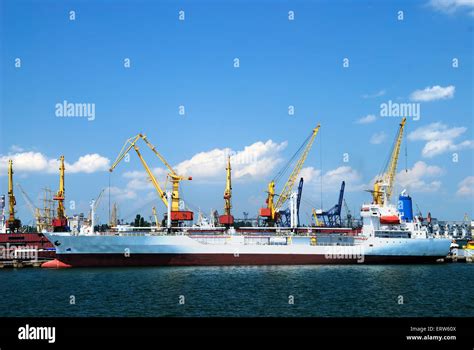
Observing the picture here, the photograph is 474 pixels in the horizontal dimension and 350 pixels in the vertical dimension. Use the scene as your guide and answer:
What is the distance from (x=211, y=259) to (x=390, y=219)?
2543cm

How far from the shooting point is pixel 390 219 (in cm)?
7269

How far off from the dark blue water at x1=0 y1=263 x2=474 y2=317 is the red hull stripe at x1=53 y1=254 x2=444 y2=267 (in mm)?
3057

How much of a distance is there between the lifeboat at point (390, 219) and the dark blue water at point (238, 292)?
493 inches

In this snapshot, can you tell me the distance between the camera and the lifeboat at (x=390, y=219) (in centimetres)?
7262

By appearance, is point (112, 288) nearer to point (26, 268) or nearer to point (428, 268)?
point (26, 268)

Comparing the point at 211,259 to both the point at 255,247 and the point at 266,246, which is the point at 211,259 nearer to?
the point at 255,247

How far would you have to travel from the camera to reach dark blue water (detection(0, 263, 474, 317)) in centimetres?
3300

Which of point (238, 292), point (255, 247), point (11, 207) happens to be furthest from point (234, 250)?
point (11, 207)

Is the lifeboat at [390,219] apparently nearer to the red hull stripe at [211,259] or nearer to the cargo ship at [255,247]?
the cargo ship at [255,247]

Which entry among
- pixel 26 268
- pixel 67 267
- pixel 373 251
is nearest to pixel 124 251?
pixel 67 267

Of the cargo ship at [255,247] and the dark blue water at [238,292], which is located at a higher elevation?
the cargo ship at [255,247]

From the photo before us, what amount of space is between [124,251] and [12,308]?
28595 mm

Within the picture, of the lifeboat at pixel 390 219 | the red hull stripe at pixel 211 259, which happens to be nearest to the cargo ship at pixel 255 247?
the red hull stripe at pixel 211 259
